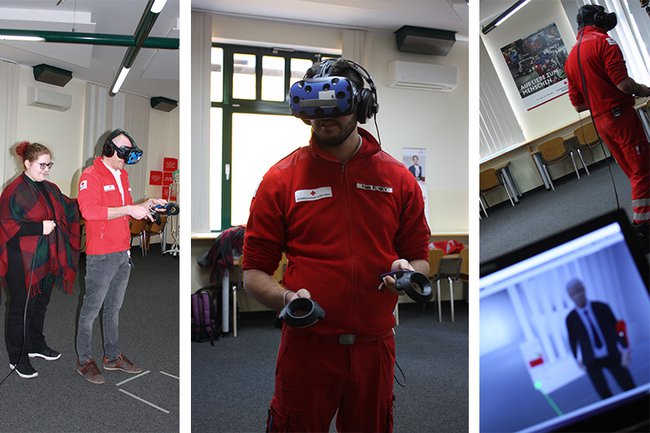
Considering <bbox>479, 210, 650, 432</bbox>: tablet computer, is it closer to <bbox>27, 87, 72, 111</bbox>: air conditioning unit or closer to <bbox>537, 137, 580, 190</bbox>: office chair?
<bbox>537, 137, 580, 190</bbox>: office chair

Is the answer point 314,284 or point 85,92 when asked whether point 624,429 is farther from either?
point 85,92

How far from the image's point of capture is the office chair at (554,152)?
1.55 m

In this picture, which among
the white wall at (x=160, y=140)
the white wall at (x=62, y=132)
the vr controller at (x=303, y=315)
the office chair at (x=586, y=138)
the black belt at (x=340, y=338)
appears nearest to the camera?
the vr controller at (x=303, y=315)

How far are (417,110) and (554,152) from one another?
1.53 ft

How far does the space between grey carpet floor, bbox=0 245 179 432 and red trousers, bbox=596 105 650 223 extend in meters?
1.73

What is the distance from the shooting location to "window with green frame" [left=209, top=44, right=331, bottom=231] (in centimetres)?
140

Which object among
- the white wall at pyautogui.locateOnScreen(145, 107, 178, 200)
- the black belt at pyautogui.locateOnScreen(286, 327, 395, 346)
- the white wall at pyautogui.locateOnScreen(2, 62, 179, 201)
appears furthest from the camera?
the white wall at pyautogui.locateOnScreen(2, 62, 179, 201)

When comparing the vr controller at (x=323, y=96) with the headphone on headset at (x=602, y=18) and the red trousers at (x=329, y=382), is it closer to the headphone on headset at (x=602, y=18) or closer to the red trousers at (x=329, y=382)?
the red trousers at (x=329, y=382)

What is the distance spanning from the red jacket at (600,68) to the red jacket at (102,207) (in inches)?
71.9

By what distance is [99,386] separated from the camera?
86.4 inches

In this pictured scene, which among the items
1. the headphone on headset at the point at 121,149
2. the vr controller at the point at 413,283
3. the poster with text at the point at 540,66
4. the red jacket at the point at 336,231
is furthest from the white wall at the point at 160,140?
the poster with text at the point at 540,66

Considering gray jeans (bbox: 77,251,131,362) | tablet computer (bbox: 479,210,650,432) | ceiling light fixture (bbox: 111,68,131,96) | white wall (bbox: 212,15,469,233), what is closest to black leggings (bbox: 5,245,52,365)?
gray jeans (bbox: 77,251,131,362)

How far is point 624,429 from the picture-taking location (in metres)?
1.67

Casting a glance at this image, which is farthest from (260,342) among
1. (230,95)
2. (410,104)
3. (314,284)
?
(410,104)
